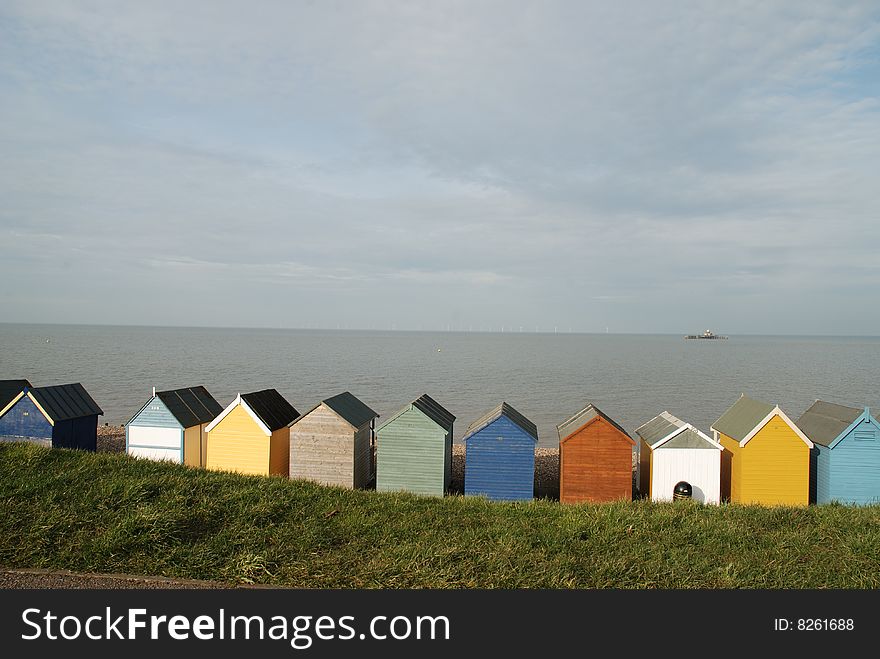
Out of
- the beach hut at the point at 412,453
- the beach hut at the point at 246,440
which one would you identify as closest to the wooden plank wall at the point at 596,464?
the beach hut at the point at 412,453

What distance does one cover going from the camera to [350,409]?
588 inches

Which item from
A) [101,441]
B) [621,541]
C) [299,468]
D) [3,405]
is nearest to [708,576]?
[621,541]

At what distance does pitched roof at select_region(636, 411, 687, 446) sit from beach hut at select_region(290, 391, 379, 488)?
7051 mm

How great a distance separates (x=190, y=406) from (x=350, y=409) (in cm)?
434

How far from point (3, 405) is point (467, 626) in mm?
14660

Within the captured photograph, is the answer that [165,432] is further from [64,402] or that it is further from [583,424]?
[583,424]

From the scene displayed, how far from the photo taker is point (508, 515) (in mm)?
9719

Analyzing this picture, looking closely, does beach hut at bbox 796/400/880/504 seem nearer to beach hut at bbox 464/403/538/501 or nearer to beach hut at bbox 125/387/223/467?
beach hut at bbox 464/403/538/501

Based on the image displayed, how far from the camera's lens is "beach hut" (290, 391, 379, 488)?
14.1 meters

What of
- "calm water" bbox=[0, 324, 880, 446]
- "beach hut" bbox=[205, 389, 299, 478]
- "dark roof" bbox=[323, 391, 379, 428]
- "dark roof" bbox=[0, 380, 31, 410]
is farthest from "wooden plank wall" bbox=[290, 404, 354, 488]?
"calm water" bbox=[0, 324, 880, 446]

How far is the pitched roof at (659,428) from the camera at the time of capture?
13805 mm

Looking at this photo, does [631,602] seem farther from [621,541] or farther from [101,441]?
[101,441]

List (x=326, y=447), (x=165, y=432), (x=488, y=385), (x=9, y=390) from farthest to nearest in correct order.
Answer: (x=488, y=385) < (x=9, y=390) < (x=165, y=432) < (x=326, y=447)

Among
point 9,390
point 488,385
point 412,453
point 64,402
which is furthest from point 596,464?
point 488,385
